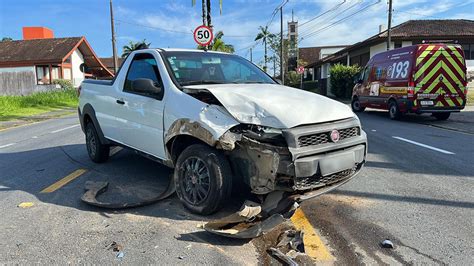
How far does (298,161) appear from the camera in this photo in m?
3.60

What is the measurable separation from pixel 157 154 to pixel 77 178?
178 centimetres

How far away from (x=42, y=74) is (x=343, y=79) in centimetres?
2804

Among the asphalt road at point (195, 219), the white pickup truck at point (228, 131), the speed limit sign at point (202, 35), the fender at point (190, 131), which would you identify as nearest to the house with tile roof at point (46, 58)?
the speed limit sign at point (202, 35)

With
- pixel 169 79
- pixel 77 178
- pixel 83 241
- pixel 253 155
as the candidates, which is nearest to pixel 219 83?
pixel 169 79

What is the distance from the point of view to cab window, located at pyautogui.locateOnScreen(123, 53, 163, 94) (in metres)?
5.07

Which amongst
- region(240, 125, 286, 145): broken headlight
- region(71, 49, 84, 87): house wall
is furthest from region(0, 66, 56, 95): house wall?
region(240, 125, 286, 145): broken headlight

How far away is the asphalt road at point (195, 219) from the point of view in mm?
3467

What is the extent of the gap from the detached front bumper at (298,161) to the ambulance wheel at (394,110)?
1142 cm

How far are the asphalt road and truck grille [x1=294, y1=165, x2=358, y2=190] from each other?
0.45 m

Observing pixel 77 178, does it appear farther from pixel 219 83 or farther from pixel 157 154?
pixel 219 83

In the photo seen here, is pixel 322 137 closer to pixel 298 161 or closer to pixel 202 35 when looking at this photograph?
pixel 298 161

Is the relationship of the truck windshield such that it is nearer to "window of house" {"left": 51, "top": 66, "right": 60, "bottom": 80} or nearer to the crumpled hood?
the crumpled hood

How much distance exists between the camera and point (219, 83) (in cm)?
488

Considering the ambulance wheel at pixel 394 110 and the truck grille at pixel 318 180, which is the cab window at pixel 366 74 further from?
the truck grille at pixel 318 180
